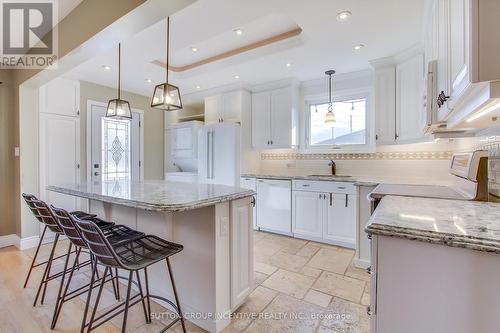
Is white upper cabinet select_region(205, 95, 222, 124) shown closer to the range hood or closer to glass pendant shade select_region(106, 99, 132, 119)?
glass pendant shade select_region(106, 99, 132, 119)

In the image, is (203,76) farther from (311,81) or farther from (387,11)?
(387,11)

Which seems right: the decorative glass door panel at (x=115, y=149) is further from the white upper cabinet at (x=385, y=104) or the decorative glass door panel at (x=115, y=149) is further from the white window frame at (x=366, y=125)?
the white upper cabinet at (x=385, y=104)

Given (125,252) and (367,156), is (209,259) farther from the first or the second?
(367,156)

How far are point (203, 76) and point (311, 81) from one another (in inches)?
68.6

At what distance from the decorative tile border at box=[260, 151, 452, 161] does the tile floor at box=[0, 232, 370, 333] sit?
1.46 meters

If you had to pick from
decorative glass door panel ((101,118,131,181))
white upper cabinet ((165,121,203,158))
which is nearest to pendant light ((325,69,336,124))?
white upper cabinet ((165,121,203,158))

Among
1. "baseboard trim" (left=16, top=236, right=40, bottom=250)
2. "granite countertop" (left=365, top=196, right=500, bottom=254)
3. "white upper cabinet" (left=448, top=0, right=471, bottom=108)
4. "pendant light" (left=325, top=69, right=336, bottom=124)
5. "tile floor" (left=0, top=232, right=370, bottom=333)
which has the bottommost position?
"tile floor" (left=0, top=232, right=370, bottom=333)

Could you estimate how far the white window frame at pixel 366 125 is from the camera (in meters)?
3.59

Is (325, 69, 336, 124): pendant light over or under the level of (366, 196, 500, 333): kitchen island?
over

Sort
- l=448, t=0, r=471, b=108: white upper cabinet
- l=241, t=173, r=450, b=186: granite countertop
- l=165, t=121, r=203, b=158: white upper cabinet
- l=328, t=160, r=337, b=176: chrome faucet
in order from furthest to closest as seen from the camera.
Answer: l=165, t=121, r=203, b=158: white upper cabinet
l=328, t=160, r=337, b=176: chrome faucet
l=241, t=173, r=450, b=186: granite countertop
l=448, t=0, r=471, b=108: white upper cabinet

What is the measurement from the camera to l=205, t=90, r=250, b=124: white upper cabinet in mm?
4230

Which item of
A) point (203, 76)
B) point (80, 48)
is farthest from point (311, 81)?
point (80, 48)

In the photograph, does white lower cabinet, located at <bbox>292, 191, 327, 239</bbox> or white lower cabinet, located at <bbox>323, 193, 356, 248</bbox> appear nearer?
white lower cabinet, located at <bbox>323, 193, 356, 248</bbox>

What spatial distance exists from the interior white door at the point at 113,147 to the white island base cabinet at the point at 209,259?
2.77 metres
